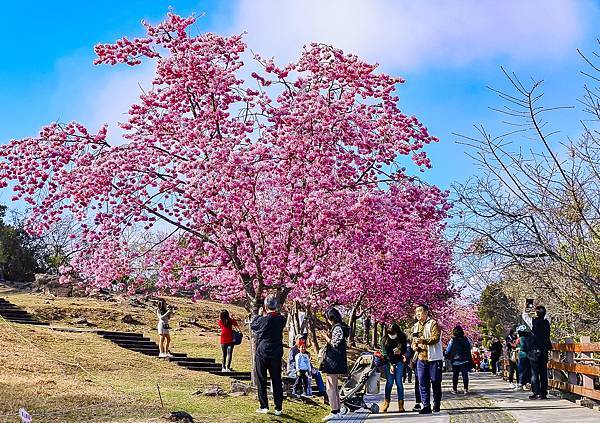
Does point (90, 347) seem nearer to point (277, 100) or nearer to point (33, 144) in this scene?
point (33, 144)

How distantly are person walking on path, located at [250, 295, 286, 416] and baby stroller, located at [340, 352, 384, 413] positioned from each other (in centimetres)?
231

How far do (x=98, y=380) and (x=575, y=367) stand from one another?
977 cm

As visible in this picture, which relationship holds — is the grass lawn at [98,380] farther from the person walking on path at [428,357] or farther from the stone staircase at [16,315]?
the person walking on path at [428,357]

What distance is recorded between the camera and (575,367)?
14.7 metres

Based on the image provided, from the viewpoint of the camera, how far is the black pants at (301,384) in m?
15.6

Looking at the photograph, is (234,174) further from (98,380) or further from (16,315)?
(16,315)

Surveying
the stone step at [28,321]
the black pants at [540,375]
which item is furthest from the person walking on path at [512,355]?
the stone step at [28,321]

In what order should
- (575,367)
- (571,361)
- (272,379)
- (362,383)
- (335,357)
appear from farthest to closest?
(571,361) → (575,367) → (362,383) → (335,357) → (272,379)

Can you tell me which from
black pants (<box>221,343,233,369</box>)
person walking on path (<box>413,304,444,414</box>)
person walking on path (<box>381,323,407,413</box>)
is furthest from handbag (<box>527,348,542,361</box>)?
black pants (<box>221,343,233,369</box>)

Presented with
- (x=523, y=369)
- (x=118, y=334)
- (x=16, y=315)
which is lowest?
(x=523, y=369)

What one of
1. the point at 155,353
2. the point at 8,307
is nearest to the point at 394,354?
the point at 155,353

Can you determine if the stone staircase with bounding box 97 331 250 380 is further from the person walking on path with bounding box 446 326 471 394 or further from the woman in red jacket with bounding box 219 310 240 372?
the person walking on path with bounding box 446 326 471 394

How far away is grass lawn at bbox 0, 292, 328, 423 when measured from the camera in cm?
1203

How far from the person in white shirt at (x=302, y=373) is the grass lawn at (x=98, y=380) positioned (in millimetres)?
793
